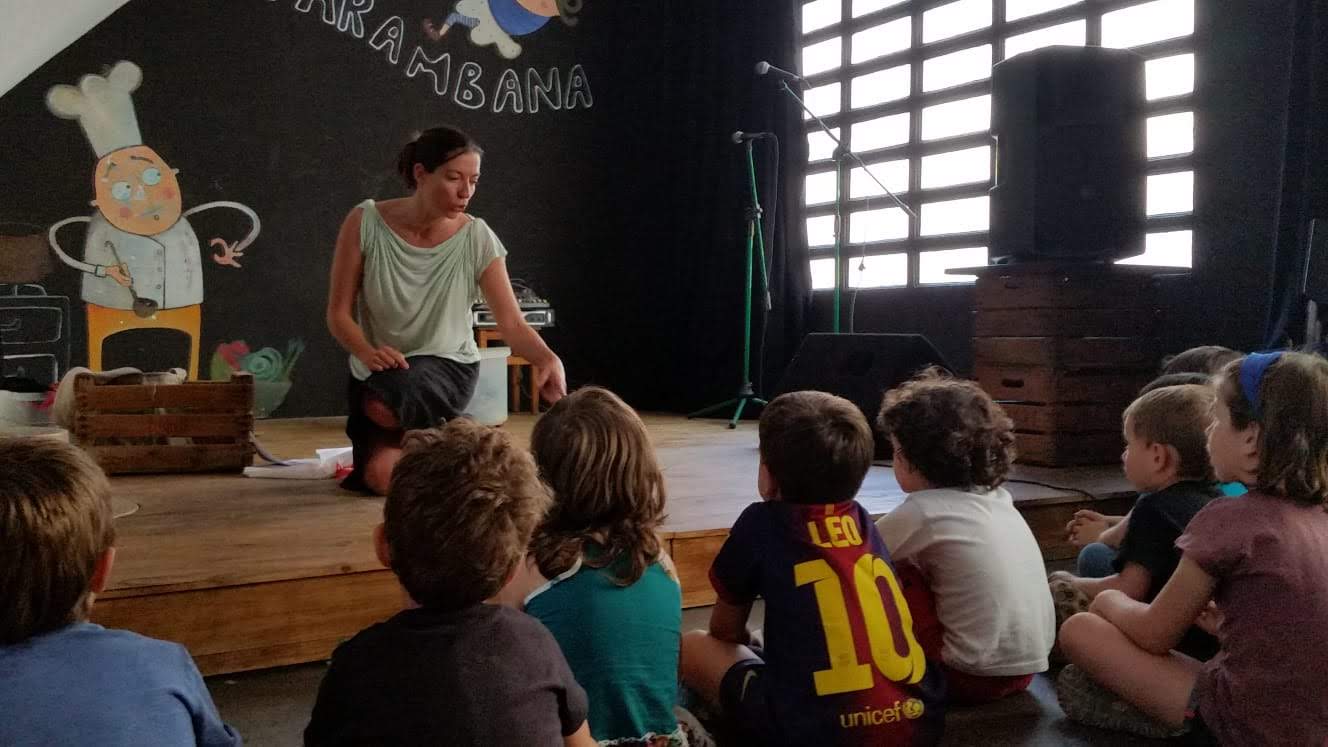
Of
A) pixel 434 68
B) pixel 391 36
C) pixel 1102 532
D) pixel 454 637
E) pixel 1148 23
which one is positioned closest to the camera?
pixel 454 637

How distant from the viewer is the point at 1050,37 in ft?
14.6

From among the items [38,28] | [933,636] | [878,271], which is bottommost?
[933,636]

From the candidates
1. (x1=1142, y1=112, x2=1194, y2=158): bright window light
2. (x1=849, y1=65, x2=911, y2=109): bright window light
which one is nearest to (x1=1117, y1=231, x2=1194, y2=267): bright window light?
(x1=1142, y1=112, x2=1194, y2=158): bright window light

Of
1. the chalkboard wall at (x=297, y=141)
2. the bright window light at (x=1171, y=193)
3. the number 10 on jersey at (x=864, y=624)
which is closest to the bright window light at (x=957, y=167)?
the bright window light at (x=1171, y=193)

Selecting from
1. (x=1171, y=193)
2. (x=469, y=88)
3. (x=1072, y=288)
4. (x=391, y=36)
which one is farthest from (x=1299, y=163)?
(x=391, y=36)

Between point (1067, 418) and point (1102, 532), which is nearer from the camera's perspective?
point (1102, 532)

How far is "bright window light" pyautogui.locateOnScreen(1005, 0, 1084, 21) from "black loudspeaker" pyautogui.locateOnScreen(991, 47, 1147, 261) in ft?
3.49

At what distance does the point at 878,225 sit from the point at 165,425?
3.50 metres

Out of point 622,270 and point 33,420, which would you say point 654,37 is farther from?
point 33,420

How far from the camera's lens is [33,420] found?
12.7 feet

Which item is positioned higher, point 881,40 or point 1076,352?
point 881,40

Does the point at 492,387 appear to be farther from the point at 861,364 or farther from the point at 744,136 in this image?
the point at 861,364

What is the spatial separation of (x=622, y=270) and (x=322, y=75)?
203cm

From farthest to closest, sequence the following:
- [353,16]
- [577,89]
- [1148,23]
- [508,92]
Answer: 1. [577,89]
2. [508,92]
3. [353,16]
4. [1148,23]
